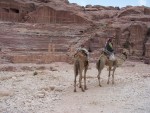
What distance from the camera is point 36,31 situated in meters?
42.5

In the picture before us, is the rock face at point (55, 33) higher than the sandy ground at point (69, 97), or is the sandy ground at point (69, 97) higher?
the rock face at point (55, 33)

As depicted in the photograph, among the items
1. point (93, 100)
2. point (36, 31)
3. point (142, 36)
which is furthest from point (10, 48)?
point (93, 100)

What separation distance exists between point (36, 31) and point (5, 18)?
28.7 feet

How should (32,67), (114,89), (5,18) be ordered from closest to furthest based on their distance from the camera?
(114,89) → (32,67) → (5,18)

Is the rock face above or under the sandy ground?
above

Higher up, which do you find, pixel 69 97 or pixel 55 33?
pixel 55 33

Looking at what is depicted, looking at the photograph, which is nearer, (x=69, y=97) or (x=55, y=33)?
(x=69, y=97)

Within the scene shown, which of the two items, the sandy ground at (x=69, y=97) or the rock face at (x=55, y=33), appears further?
the rock face at (x=55, y=33)

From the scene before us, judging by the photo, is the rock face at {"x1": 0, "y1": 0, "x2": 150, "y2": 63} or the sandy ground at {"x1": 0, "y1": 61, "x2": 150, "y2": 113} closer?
the sandy ground at {"x1": 0, "y1": 61, "x2": 150, "y2": 113}

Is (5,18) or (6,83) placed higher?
(5,18)

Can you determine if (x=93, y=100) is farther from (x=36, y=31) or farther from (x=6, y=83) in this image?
(x=36, y=31)

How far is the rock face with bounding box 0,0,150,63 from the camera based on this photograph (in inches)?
1471

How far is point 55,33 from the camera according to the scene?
43000mm

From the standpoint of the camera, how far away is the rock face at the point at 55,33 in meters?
37.4
